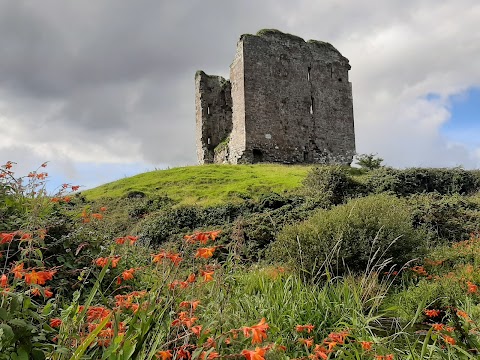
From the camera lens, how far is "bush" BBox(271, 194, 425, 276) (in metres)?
7.71

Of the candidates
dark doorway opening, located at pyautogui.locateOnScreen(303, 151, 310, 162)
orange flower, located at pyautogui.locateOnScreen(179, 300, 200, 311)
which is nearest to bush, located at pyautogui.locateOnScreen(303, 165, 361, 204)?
orange flower, located at pyautogui.locateOnScreen(179, 300, 200, 311)

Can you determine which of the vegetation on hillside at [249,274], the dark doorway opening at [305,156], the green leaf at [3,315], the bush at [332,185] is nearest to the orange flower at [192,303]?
the vegetation on hillside at [249,274]

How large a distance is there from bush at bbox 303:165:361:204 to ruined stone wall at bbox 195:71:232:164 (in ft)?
56.3

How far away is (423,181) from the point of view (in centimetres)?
1780

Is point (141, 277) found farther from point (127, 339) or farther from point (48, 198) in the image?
point (127, 339)

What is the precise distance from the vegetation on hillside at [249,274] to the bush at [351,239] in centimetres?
3

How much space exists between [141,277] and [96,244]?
2.12ft

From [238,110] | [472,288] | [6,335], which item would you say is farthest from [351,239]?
[238,110]

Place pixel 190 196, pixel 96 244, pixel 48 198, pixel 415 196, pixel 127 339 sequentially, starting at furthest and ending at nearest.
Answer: pixel 190 196 < pixel 415 196 < pixel 48 198 < pixel 96 244 < pixel 127 339

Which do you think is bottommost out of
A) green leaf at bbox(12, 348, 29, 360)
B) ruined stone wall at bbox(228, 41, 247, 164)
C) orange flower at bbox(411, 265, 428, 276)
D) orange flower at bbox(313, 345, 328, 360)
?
orange flower at bbox(411, 265, 428, 276)

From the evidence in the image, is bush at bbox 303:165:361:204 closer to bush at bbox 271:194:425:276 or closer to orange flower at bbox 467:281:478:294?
bush at bbox 271:194:425:276

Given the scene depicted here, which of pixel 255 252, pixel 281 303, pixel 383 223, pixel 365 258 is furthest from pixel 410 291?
pixel 255 252

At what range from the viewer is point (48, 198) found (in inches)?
231

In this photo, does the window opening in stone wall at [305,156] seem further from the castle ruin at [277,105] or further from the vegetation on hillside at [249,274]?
the vegetation on hillside at [249,274]
